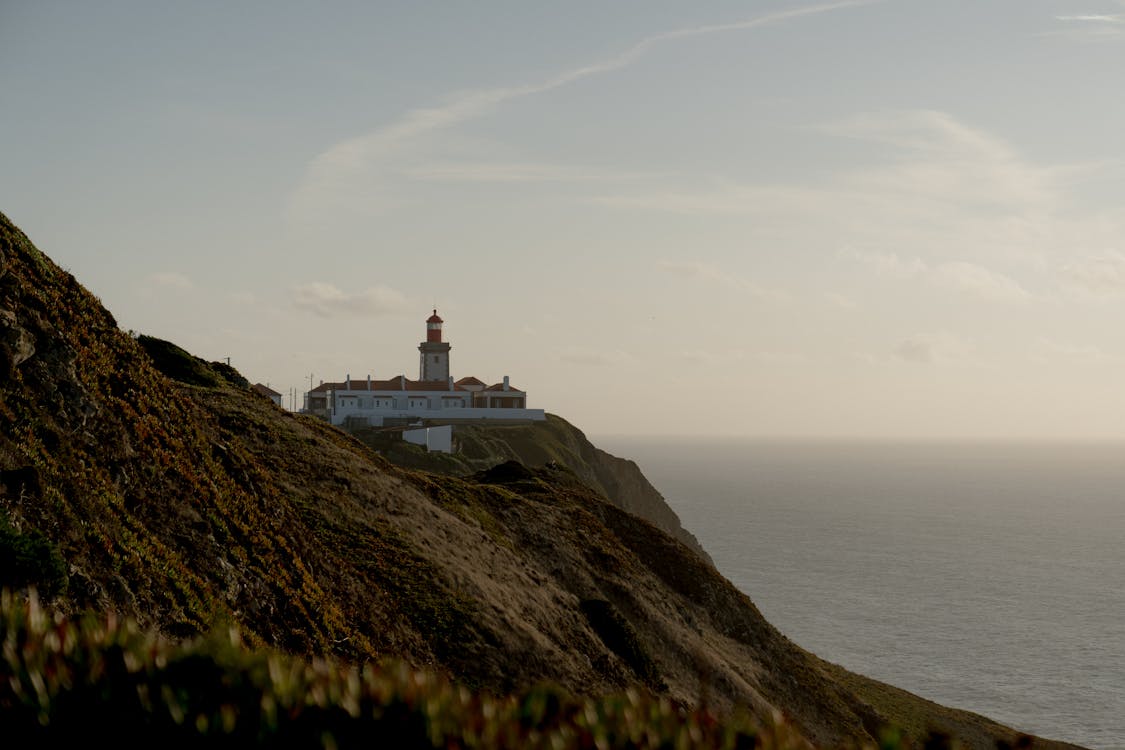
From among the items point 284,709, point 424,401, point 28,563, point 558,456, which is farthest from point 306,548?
point 424,401

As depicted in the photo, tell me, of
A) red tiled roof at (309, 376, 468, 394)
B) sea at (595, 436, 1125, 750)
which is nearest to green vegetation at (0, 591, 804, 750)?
sea at (595, 436, 1125, 750)

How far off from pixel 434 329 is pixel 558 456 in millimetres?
47049

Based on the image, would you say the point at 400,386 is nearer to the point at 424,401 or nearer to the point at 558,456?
the point at 424,401

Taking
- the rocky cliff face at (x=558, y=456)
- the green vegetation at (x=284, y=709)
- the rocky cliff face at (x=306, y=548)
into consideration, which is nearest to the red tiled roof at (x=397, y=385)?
the rocky cliff face at (x=558, y=456)

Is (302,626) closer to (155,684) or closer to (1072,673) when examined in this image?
(155,684)

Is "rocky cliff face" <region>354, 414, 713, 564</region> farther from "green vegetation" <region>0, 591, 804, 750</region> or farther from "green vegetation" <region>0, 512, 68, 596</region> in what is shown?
"green vegetation" <region>0, 591, 804, 750</region>

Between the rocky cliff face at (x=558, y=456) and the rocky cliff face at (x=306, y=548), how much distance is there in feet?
187

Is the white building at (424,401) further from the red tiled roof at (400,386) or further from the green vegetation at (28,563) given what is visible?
the green vegetation at (28,563)

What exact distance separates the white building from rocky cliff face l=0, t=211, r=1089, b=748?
91.1 meters

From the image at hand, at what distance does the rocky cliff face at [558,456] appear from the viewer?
11339 centimetres

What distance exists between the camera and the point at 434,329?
165000 millimetres

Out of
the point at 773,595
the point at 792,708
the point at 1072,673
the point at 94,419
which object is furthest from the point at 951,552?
the point at 94,419

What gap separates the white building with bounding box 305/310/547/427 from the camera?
479 feet

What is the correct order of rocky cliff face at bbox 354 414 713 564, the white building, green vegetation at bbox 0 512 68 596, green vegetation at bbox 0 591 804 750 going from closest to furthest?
green vegetation at bbox 0 591 804 750, green vegetation at bbox 0 512 68 596, rocky cliff face at bbox 354 414 713 564, the white building
